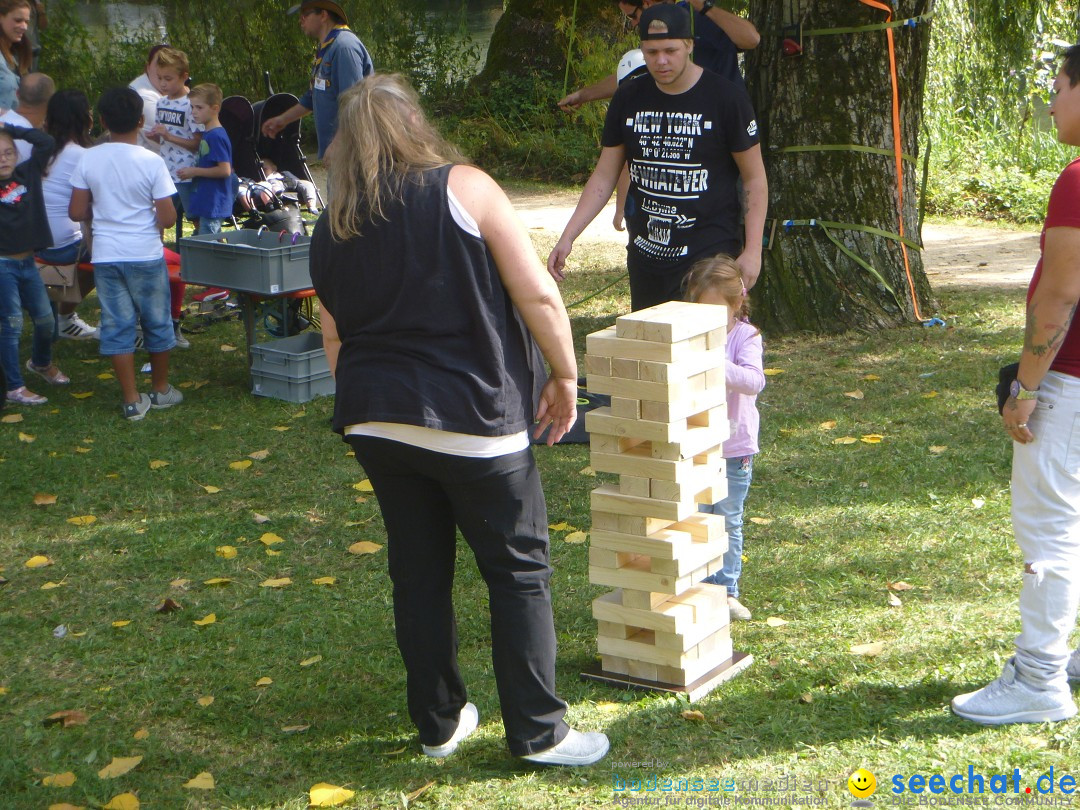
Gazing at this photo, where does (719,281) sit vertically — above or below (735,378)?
above

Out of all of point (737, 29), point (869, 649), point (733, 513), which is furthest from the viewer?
point (737, 29)

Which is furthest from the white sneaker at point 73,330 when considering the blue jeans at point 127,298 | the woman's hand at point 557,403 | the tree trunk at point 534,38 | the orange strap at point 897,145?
the tree trunk at point 534,38

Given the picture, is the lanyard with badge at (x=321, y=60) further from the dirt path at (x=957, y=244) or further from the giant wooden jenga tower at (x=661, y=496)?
the giant wooden jenga tower at (x=661, y=496)

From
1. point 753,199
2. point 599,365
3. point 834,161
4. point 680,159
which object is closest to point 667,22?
point 680,159

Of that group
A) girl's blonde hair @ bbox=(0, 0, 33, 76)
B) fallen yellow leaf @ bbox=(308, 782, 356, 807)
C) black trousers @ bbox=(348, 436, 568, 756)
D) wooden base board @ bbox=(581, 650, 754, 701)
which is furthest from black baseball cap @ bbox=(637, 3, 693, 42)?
girl's blonde hair @ bbox=(0, 0, 33, 76)

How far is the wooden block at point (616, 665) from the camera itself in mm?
3781

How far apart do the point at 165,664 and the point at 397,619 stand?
4.20 feet

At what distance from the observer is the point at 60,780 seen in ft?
11.2

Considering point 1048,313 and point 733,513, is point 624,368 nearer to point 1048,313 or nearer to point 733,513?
point 733,513

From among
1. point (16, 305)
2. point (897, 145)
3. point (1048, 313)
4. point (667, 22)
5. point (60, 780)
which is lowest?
point (60, 780)

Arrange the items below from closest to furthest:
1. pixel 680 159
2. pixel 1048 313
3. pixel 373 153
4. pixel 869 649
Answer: pixel 373 153
pixel 1048 313
pixel 869 649
pixel 680 159

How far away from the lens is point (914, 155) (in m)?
8.05

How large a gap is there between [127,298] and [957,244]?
8200 millimetres

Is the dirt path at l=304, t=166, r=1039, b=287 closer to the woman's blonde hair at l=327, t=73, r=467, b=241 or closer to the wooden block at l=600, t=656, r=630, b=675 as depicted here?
the wooden block at l=600, t=656, r=630, b=675
